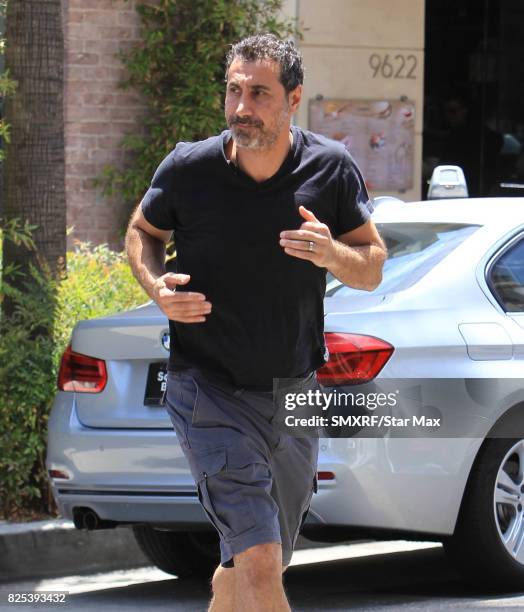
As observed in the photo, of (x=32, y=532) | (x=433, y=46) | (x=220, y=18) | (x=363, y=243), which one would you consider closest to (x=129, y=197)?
(x=220, y=18)

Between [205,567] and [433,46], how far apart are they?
808 centimetres

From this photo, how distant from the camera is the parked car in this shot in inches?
214

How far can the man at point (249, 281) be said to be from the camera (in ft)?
13.6

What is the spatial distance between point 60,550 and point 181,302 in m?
3.08

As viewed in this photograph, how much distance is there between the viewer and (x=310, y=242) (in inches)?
154

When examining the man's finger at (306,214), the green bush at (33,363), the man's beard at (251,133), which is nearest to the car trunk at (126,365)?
the green bush at (33,363)

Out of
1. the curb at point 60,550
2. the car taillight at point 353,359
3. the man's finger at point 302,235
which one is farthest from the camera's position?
the curb at point 60,550

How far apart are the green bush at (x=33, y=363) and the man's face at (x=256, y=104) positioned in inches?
125

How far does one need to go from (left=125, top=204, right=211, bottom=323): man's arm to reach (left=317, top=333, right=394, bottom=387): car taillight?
1.14 meters

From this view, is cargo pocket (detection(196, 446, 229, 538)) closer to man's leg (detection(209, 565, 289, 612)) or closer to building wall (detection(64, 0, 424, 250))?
man's leg (detection(209, 565, 289, 612))

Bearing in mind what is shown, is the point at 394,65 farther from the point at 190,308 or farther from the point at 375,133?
the point at 190,308

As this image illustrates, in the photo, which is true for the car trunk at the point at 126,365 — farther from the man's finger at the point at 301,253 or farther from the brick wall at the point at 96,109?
the brick wall at the point at 96,109

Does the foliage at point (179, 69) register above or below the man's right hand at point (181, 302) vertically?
above

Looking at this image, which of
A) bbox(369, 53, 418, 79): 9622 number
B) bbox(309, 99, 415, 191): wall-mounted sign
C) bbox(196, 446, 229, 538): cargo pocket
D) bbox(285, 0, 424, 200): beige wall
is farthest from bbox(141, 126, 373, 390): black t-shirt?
bbox(369, 53, 418, 79): 9622 number
